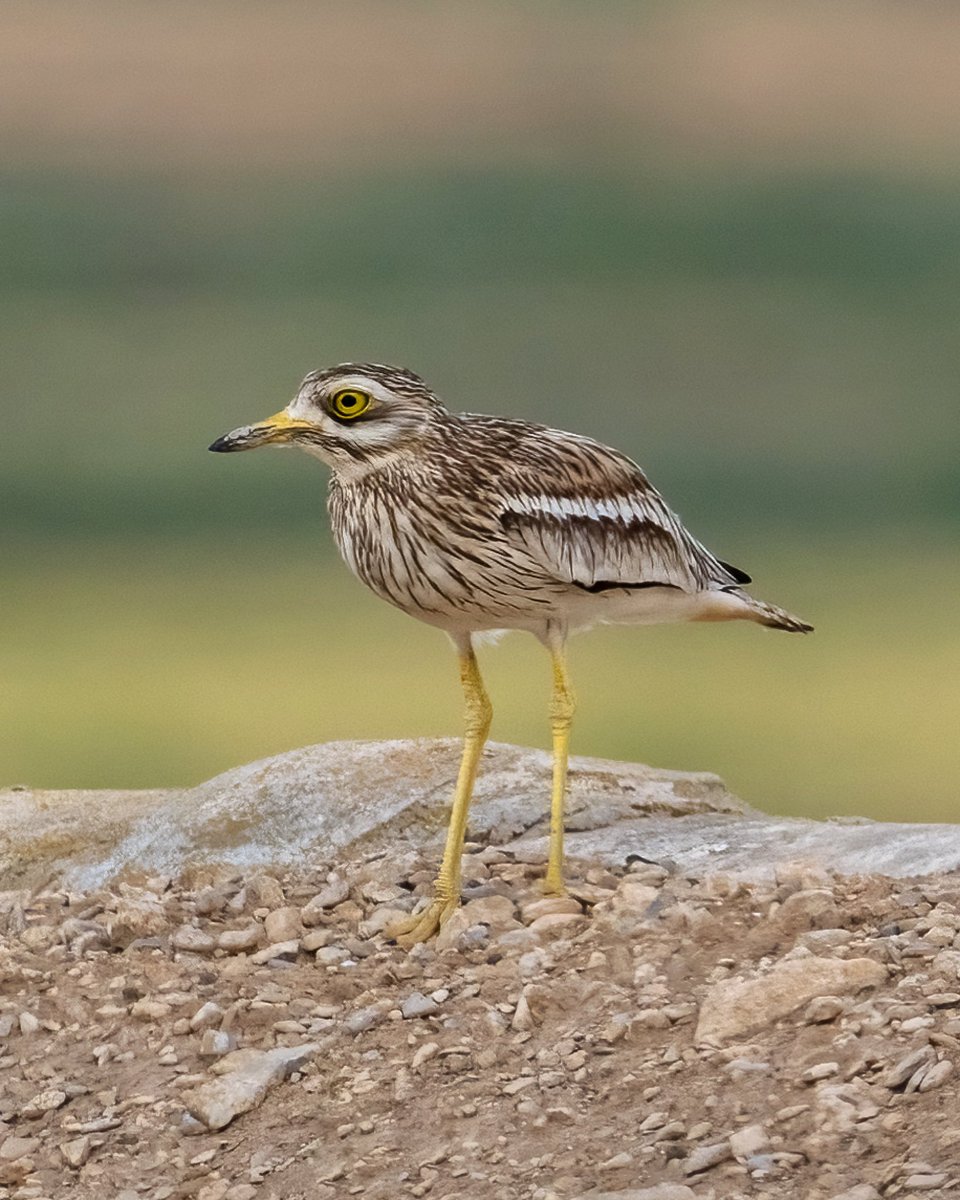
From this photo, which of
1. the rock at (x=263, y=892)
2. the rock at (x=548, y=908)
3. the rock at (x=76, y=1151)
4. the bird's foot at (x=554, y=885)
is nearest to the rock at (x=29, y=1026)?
the rock at (x=76, y=1151)

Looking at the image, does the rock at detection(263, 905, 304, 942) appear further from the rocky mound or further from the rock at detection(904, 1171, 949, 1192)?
the rock at detection(904, 1171, 949, 1192)

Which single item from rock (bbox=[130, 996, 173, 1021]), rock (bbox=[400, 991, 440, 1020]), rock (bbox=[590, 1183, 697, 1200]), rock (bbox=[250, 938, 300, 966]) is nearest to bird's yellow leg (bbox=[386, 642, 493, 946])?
rock (bbox=[250, 938, 300, 966])

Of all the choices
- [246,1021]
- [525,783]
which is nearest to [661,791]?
[525,783]

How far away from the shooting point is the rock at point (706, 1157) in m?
4.70

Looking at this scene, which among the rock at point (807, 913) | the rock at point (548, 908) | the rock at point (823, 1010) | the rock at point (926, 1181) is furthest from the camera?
the rock at point (548, 908)

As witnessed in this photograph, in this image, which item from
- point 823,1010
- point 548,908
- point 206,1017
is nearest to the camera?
point 823,1010

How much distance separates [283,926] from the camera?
646cm

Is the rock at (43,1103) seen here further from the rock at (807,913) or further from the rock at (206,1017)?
the rock at (807,913)

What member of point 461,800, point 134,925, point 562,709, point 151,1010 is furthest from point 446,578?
point 134,925

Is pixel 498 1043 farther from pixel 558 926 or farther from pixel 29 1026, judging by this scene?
pixel 29 1026

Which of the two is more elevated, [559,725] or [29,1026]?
[559,725]

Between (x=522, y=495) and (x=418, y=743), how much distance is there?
7.08 feet

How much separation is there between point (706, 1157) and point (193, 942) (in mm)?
2330

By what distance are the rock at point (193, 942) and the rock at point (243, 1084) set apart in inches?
27.7
